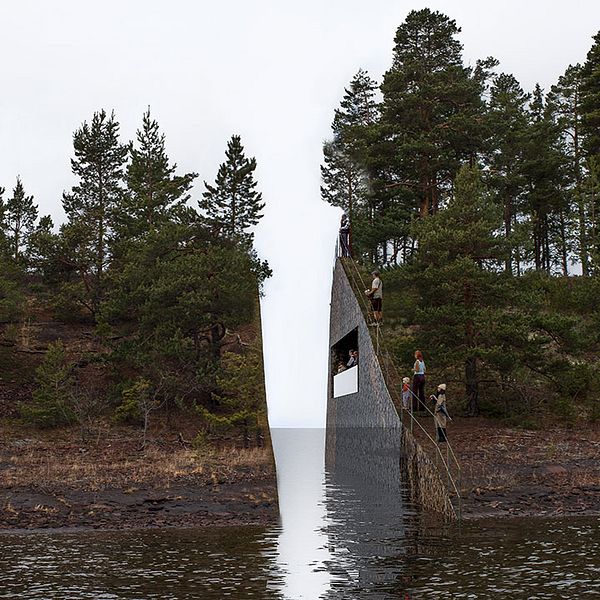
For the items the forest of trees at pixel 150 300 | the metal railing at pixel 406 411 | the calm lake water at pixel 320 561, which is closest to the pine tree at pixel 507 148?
the forest of trees at pixel 150 300

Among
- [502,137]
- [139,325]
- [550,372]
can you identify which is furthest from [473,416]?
[502,137]

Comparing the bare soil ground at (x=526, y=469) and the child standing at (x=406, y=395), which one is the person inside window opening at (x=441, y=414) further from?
the bare soil ground at (x=526, y=469)

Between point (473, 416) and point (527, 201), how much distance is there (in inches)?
1141

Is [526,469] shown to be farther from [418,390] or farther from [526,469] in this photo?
[418,390]

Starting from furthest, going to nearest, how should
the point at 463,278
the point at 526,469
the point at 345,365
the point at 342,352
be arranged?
Result: the point at 342,352
the point at 345,365
the point at 463,278
the point at 526,469

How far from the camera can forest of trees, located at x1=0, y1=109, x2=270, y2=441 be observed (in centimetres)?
3584

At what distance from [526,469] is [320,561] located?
11.9 meters

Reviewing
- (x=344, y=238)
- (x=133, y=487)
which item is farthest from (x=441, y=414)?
(x=344, y=238)

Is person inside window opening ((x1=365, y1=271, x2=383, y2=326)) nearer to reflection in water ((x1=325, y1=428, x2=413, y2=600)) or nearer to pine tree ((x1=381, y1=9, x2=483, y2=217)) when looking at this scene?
reflection in water ((x1=325, y1=428, x2=413, y2=600))

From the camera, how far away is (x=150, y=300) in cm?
3712

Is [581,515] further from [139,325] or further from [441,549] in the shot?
[139,325]

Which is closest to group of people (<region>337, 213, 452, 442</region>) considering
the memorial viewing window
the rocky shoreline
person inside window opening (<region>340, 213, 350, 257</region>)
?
the rocky shoreline

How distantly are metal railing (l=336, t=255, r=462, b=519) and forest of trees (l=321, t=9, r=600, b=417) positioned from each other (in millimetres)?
1762

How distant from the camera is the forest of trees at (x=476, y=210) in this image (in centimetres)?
3058
